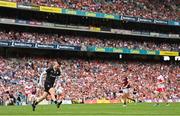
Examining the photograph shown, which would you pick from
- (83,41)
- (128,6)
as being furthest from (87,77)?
(128,6)

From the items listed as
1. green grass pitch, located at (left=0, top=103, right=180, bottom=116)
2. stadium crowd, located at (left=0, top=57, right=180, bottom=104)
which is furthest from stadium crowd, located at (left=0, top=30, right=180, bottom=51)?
green grass pitch, located at (left=0, top=103, right=180, bottom=116)

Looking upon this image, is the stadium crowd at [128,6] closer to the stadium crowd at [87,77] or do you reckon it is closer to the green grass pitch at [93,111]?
the stadium crowd at [87,77]

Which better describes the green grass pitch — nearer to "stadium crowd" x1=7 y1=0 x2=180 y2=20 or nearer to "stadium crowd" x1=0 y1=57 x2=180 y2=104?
"stadium crowd" x1=0 y1=57 x2=180 y2=104

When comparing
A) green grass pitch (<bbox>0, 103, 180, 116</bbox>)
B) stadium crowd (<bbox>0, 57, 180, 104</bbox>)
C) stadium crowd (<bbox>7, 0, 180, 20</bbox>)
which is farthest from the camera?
stadium crowd (<bbox>7, 0, 180, 20</bbox>)

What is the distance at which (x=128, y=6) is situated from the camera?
219 feet

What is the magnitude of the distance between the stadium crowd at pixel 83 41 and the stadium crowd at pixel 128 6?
12.1 ft

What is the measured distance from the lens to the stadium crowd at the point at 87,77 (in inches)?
1916

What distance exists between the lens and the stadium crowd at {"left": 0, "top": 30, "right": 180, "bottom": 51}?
5566 centimetres

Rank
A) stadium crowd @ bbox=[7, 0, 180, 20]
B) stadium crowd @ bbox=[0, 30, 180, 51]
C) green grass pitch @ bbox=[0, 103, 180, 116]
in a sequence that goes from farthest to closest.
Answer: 1. stadium crowd @ bbox=[7, 0, 180, 20]
2. stadium crowd @ bbox=[0, 30, 180, 51]
3. green grass pitch @ bbox=[0, 103, 180, 116]

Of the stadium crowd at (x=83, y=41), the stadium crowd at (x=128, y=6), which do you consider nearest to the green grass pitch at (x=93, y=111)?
the stadium crowd at (x=83, y=41)

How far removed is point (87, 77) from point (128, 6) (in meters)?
15.0

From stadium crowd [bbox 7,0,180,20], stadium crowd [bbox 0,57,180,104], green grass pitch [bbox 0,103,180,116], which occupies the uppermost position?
stadium crowd [bbox 7,0,180,20]

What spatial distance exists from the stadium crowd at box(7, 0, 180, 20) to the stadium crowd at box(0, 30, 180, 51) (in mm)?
3703

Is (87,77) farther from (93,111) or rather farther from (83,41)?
(93,111)
